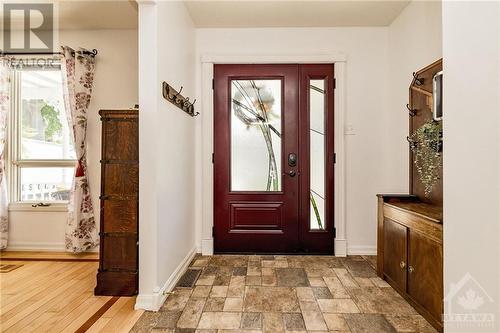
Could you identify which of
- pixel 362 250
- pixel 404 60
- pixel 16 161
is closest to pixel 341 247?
pixel 362 250

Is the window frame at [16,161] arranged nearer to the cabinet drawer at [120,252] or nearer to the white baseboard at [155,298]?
the cabinet drawer at [120,252]

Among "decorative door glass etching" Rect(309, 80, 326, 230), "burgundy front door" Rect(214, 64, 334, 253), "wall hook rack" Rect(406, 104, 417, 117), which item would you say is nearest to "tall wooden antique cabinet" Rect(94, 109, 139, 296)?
"burgundy front door" Rect(214, 64, 334, 253)

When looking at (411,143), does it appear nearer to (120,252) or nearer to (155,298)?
(155,298)

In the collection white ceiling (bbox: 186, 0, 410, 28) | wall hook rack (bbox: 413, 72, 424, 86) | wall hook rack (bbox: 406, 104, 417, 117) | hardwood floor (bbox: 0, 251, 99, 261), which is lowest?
hardwood floor (bbox: 0, 251, 99, 261)

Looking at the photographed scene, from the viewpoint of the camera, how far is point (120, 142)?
2.27 metres

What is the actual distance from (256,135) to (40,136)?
2620 mm

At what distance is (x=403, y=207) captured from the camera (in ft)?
7.48

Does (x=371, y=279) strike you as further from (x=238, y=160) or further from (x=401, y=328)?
(x=238, y=160)

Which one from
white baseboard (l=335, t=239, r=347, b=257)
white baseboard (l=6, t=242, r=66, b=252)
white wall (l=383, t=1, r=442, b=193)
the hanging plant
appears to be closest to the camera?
the hanging plant

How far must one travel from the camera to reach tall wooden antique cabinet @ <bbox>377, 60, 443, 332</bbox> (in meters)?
1.86

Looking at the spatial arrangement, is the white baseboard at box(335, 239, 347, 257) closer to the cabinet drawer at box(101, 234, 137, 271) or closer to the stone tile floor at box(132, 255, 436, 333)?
the stone tile floor at box(132, 255, 436, 333)

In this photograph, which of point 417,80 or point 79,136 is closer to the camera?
point 417,80

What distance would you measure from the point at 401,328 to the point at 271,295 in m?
0.93

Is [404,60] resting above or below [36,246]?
above
